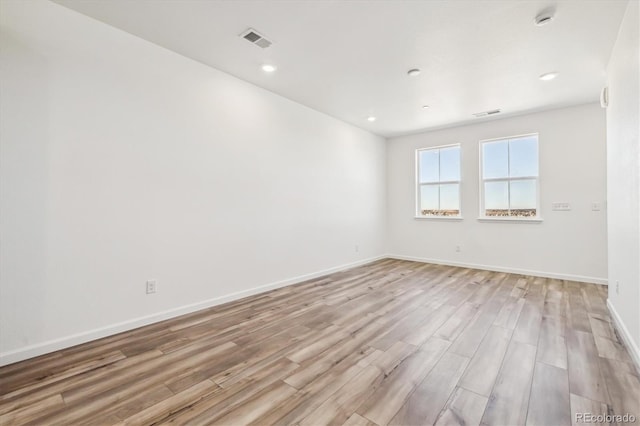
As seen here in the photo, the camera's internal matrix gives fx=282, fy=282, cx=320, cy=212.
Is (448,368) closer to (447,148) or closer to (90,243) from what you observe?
(90,243)

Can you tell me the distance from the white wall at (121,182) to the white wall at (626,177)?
3312 mm

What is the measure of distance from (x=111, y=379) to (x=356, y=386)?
1.54 m

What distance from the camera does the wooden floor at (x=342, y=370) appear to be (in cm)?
149

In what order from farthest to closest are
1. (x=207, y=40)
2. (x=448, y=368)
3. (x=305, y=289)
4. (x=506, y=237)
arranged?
1. (x=506, y=237)
2. (x=305, y=289)
3. (x=207, y=40)
4. (x=448, y=368)

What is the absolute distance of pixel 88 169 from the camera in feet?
7.57

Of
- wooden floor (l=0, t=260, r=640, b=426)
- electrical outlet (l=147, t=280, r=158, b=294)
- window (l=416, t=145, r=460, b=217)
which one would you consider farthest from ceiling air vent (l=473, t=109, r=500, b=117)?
electrical outlet (l=147, t=280, r=158, b=294)

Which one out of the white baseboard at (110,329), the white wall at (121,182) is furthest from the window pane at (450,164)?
the white baseboard at (110,329)

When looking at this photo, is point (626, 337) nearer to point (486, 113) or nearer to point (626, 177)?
point (626, 177)

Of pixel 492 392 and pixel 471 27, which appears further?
pixel 471 27

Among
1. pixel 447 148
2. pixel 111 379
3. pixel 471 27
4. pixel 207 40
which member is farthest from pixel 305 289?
pixel 447 148

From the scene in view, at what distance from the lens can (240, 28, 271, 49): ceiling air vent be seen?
2487 mm

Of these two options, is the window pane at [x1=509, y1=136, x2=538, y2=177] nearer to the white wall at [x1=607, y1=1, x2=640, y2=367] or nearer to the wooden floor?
the white wall at [x1=607, y1=1, x2=640, y2=367]

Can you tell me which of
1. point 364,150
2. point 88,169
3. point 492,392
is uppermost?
point 364,150

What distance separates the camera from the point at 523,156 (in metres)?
4.72
